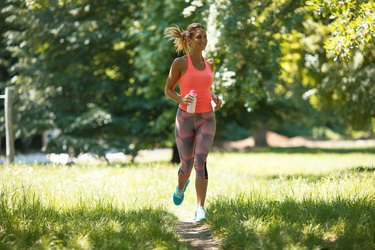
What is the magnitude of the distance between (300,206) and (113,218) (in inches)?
75.0

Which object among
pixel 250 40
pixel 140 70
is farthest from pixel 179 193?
pixel 140 70

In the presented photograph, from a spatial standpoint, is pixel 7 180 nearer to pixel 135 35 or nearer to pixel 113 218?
pixel 113 218

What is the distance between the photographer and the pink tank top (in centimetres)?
663

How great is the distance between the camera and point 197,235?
6.30 m

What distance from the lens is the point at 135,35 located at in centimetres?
1680

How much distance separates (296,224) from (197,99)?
1761 millimetres

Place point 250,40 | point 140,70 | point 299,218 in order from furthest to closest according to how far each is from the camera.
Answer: point 140,70 < point 250,40 < point 299,218

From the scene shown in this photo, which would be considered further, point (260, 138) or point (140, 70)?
point (260, 138)

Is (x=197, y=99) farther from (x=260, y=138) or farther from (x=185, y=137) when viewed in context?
(x=260, y=138)

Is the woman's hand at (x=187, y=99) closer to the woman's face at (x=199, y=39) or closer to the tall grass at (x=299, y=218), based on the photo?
the woman's face at (x=199, y=39)

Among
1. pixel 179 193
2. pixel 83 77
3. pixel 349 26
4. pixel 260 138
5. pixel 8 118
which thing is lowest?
pixel 260 138

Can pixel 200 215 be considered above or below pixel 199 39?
below

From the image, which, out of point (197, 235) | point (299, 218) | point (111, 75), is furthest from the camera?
point (111, 75)

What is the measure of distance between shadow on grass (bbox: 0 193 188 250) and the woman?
708mm
